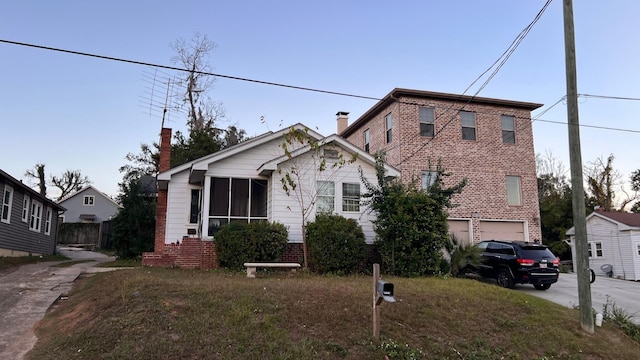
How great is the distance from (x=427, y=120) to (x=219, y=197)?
11245mm

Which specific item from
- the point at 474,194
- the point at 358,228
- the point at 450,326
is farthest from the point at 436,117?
the point at 450,326

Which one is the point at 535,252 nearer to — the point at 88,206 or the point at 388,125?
the point at 388,125

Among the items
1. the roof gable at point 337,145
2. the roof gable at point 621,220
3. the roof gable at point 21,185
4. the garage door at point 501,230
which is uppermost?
the roof gable at point 337,145

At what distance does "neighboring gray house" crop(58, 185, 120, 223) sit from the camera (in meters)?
48.0

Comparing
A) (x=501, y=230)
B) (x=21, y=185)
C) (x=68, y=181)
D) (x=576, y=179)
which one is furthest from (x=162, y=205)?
(x=68, y=181)

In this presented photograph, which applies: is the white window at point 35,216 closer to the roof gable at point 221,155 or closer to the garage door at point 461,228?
the roof gable at point 221,155

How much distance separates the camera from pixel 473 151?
22.8m

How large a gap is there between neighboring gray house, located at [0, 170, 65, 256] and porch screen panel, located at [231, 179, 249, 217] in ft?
30.5

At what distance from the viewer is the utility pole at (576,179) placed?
9.08 m

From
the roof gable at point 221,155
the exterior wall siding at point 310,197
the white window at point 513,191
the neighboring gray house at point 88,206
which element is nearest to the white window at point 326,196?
the exterior wall siding at point 310,197

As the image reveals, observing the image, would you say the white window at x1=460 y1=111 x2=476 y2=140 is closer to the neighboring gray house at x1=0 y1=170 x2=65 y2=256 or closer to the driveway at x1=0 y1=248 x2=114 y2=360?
the driveway at x1=0 y1=248 x2=114 y2=360

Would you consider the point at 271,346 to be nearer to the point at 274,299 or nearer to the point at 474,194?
the point at 274,299

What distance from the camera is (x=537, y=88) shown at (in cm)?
1522

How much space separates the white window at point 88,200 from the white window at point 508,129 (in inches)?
1675
